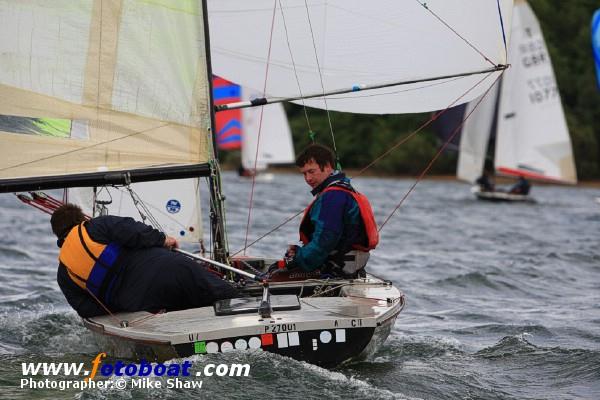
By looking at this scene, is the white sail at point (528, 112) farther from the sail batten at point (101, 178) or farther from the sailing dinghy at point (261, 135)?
the sail batten at point (101, 178)

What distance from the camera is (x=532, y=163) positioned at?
28.9m

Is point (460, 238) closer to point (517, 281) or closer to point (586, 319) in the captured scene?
point (517, 281)

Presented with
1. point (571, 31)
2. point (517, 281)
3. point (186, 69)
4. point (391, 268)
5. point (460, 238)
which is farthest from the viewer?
point (571, 31)

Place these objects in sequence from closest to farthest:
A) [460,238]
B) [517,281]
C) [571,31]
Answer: [517,281] → [460,238] → [571,31]

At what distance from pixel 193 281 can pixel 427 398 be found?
4.59ft

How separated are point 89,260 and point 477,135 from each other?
24752 mm

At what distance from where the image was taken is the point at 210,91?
257 inches

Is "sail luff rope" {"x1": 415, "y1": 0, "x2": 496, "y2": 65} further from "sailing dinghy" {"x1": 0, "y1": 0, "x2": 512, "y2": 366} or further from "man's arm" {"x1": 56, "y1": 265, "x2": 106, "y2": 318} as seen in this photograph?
"man's arm" {"x1": 56, "y1": 265, "x2": 106, "y2": 318}

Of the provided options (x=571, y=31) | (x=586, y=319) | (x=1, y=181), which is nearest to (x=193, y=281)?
(x=1, y=181)

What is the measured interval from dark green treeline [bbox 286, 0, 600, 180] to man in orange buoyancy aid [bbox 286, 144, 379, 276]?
36.8 meters

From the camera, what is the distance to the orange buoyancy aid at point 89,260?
5586 mm

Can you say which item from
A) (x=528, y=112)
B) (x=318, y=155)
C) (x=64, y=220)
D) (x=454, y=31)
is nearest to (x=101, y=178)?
(x=64, y=220)

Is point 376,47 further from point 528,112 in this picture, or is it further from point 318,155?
point 528,112

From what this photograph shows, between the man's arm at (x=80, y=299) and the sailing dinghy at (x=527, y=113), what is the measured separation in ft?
77.6
